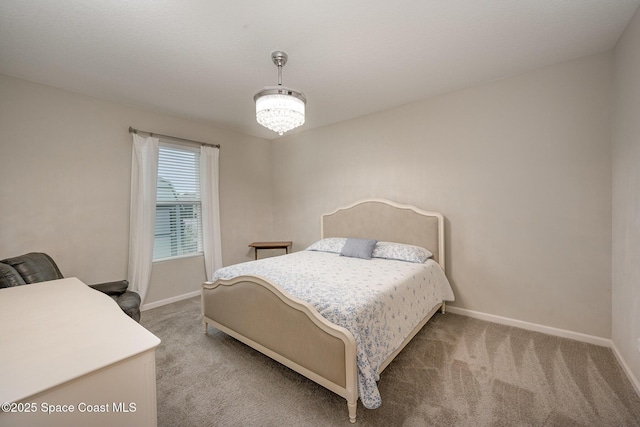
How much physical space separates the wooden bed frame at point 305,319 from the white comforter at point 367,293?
85 millimetres

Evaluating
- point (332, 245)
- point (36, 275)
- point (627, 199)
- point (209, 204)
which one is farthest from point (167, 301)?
point (627, 199)

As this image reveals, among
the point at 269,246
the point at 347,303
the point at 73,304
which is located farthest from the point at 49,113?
the point at 347,303

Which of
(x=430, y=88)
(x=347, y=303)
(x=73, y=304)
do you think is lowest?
(x=347, y=303)

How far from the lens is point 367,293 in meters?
1.84

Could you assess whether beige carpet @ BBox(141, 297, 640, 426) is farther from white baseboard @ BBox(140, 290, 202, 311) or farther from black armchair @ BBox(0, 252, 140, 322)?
white baseboard @ BBox(140, 290, 202, 311)

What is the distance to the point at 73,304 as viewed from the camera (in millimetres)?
1348

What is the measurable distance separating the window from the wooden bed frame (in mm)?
1326

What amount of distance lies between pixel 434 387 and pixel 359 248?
1.56 metres

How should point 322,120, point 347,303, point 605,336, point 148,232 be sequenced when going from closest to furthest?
point 347,303 < point 605,336 < point 148,232 < point 322,120

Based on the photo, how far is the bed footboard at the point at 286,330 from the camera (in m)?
1.53

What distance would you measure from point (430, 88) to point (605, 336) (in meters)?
2.77

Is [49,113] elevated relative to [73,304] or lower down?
elevated

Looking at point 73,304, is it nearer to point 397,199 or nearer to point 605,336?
point 397,199

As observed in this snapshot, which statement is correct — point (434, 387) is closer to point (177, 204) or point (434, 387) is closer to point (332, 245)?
point (332, 245)
